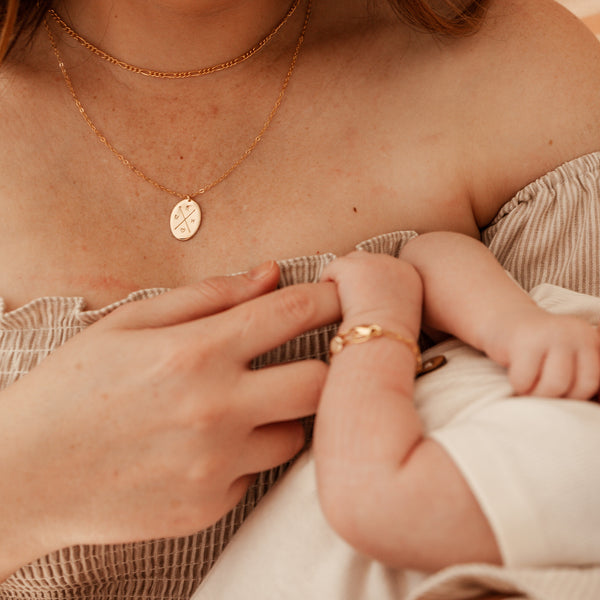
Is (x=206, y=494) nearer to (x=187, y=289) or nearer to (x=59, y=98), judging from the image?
(x=187, y=289)

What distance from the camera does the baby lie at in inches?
23.7

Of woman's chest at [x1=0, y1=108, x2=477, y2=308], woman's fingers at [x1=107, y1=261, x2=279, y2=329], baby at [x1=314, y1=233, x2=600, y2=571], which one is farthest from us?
woman's chest at [x1=0, y1=108, x2=477, y2=308]

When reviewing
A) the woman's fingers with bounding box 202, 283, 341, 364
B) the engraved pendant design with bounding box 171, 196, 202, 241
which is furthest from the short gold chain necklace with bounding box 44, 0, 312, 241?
the woman's fingers with bounding box 202, 283, 341, 364

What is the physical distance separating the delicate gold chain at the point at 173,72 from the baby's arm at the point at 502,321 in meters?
0.44

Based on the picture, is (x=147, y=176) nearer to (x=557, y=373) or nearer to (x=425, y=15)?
(x=425, y=15)

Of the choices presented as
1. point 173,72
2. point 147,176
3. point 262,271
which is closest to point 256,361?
point 262,271

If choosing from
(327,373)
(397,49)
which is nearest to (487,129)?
(397,49)

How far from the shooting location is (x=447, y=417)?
74 centimetres

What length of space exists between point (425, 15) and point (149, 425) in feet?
2.56

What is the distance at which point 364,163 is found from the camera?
40.1 inches

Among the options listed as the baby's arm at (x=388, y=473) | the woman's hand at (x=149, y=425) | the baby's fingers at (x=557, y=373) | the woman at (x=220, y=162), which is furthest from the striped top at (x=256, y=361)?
the baby's fingers at (x=557, y=373)

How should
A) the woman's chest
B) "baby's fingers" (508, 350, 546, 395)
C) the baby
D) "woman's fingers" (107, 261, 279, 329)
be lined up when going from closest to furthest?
the baby
"baby's fingers" (508, 350, 546, 395)
"woman's fingers" (107, 261, 279, 329)
the woman's chest

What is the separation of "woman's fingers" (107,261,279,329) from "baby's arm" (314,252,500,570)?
167mm

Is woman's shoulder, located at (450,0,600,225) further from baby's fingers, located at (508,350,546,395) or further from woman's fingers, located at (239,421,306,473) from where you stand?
woman's fingers, located at (239,421,306,473)
